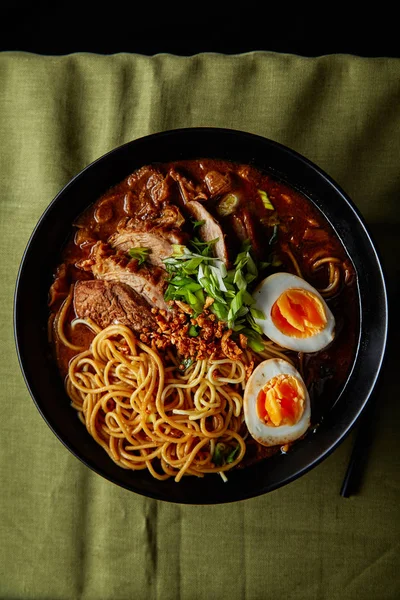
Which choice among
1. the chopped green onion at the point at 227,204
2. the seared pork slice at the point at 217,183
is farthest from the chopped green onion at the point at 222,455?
the seared pork slice at the point at 217,183

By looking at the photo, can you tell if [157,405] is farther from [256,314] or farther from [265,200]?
[265,200]

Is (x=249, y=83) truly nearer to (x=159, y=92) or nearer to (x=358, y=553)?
(x=159, y=92)

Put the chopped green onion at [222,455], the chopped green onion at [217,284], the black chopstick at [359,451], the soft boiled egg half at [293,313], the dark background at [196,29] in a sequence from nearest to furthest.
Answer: the chopped green onion at [217,284]
the soft boiled egg half at [293,313]
the chopped green onion at [222,455]
the black chopstick at [359,451]
the dark background at [196,29]

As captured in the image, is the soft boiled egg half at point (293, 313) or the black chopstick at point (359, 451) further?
the black chopstick at point (359, 451)

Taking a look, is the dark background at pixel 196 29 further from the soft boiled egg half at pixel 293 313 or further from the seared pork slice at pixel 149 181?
the soft boiled egg half at pixel 293 313

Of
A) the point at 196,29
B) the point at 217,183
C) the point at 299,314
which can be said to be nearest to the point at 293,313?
the point at 299,314

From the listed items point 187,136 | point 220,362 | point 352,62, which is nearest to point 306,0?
point 352,62

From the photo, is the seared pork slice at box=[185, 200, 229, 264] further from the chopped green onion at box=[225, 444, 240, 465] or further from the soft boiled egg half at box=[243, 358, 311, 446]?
the chopped green onion at box=[225, 444, 240, 465]
